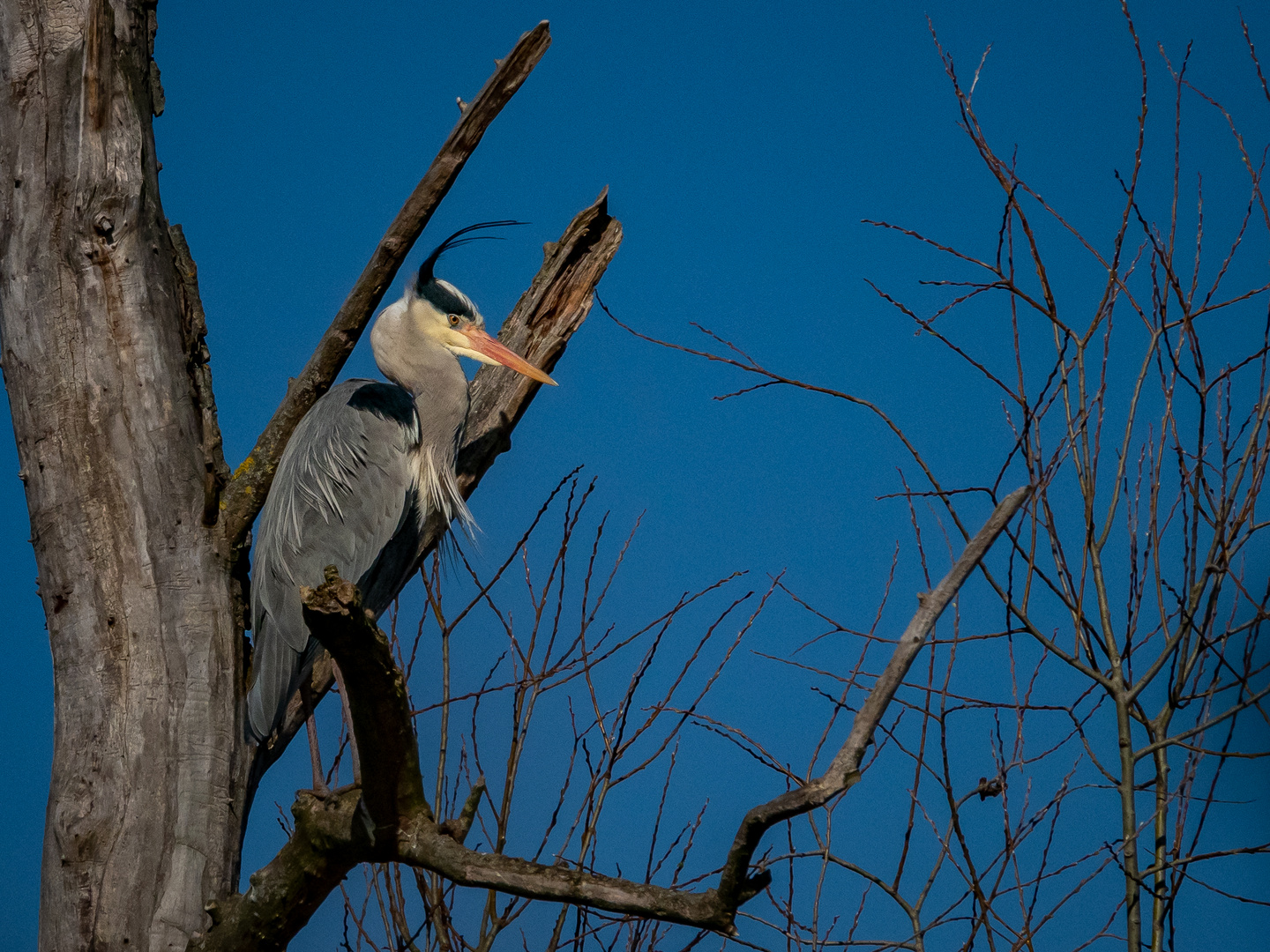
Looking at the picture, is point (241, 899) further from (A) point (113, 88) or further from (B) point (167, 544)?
(A) point (113, 88)

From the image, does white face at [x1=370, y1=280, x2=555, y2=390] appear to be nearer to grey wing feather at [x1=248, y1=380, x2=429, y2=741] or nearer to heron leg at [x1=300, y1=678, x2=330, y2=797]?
grey wing feather at [x1=248, y1=380, x2=429, y2=741]

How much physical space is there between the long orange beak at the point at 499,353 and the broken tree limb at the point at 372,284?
1.92 ft

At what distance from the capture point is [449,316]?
2305mm

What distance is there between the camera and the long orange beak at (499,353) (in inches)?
82.9

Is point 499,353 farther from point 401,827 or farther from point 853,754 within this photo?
point 853,754

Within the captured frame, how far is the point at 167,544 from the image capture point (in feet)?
4.81

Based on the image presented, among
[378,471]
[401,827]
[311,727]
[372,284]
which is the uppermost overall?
[378,471]

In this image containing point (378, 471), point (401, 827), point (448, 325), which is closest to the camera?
point (401, 827)

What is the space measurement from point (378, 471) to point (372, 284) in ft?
2.09

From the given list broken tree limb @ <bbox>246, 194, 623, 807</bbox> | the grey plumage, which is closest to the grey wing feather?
the grey plumage

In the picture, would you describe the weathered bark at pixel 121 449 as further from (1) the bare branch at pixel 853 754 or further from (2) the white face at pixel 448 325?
(1) the bare branch at pixel 853 754

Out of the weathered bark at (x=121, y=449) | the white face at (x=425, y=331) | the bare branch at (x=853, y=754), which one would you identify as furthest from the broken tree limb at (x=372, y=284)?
the bare branch at (x=853, y=754)

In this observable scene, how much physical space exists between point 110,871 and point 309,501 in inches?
32.8

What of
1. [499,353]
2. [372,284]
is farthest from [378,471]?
[372,284]
